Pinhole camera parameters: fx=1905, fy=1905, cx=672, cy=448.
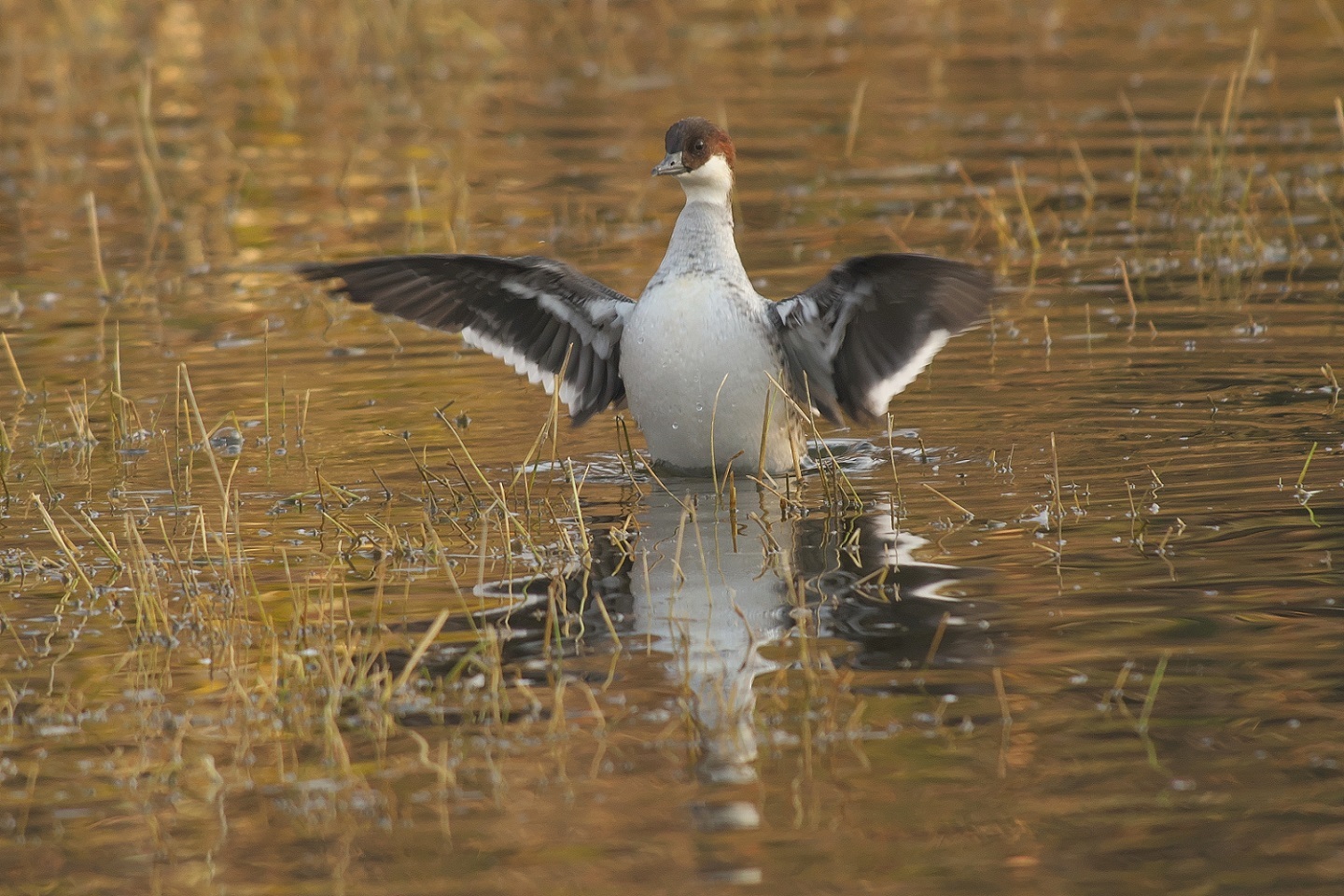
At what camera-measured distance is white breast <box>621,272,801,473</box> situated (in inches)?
295

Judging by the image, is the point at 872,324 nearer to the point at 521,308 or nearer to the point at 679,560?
the point at 679,560

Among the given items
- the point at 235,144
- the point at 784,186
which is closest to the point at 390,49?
the point at 235,144

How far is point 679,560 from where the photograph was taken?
259 inches

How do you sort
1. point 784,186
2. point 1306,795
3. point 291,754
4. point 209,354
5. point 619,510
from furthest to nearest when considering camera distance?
point 784,186, point 209,354, point 619,510, point 291,754, point 1306,795

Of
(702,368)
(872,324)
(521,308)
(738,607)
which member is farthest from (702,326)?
(738,607)

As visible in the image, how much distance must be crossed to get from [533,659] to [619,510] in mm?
2099

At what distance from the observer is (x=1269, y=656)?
524 cm

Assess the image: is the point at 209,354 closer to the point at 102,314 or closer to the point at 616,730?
the point at 102,314

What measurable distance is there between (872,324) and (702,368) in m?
0.70

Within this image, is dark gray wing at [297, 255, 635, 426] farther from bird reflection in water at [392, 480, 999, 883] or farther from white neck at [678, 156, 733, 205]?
bird reflection in water at [392, 480, 999, 883]

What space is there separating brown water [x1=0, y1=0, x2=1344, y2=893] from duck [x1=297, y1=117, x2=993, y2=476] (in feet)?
1.09

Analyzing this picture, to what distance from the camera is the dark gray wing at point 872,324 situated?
23.1ft

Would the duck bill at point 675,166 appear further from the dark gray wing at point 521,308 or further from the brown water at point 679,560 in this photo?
the brown water at point 679,560

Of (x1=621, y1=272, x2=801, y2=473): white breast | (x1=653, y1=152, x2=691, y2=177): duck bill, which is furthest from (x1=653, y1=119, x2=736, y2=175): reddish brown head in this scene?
(x1=621, y1=272, x2=801, y2=473): white breast
